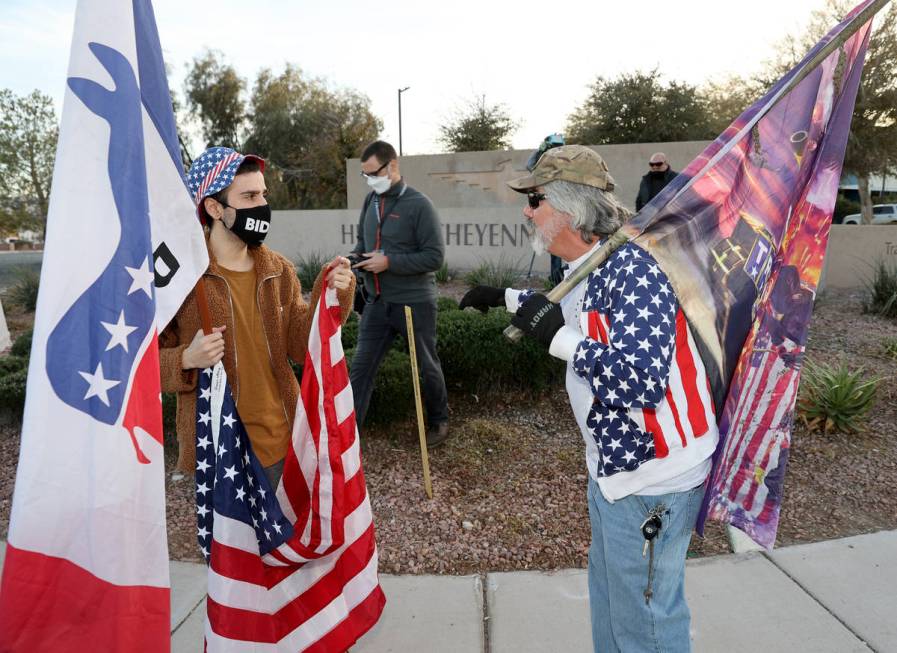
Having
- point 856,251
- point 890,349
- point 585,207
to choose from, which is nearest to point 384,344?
point 585,207

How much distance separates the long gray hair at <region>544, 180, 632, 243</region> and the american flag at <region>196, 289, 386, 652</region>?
1.00 metres

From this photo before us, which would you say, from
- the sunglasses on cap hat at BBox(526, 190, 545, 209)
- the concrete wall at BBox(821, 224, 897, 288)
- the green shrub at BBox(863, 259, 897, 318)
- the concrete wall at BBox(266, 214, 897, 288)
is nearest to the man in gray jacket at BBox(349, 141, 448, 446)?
the sunglasses on cap hat at BBox(526, 190, 545, 209)

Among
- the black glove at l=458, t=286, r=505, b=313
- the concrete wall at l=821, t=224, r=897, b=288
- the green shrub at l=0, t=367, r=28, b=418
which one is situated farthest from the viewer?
the concrete wall at l=821, t=224, r=897, b=288

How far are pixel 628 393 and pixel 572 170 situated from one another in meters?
0.67

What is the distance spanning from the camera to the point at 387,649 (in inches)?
108

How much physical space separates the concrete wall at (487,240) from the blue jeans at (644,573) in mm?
9112

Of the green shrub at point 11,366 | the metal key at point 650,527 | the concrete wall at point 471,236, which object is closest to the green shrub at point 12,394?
the green shrub at point 11,366

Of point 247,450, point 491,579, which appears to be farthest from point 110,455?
point 491,579

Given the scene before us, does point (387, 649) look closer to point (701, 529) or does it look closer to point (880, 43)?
point (701, 529)

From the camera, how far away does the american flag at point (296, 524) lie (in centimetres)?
226

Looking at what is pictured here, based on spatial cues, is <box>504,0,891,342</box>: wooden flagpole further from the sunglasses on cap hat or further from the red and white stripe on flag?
the red and white stripe on flag

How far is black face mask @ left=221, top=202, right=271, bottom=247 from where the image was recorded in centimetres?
237

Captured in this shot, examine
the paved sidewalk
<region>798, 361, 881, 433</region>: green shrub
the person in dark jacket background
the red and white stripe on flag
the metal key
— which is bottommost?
the paved sidewalk

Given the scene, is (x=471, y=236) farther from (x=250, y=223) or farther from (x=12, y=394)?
(x=250, y=223)
